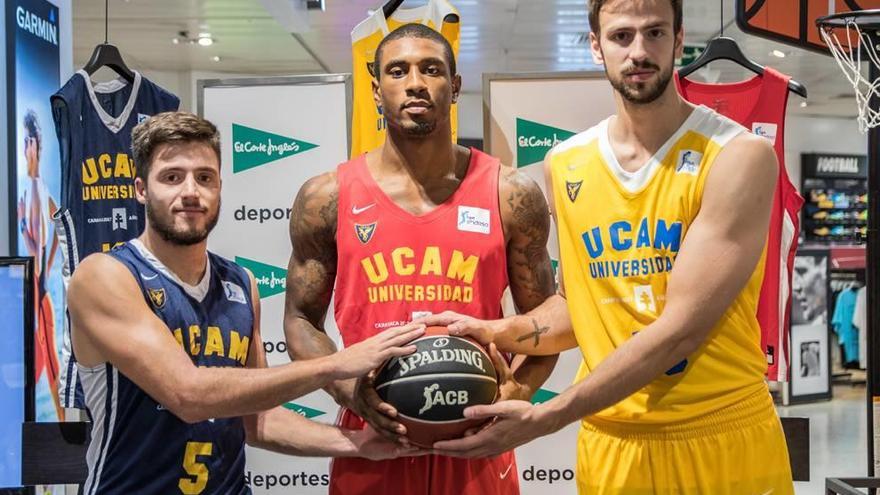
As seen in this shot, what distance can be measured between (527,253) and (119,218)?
6.71 ft

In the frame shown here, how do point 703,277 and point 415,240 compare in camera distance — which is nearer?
point 703,277

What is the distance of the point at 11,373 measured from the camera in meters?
3.65

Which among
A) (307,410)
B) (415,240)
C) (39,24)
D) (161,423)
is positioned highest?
(39,24)

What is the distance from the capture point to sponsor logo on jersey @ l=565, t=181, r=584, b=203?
2.49 m

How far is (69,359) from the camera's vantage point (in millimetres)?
3975

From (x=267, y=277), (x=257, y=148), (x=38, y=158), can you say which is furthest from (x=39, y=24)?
(x=267, y=277)

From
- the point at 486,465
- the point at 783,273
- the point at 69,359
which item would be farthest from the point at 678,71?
the point at 69,359

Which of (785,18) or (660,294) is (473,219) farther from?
(785,18)

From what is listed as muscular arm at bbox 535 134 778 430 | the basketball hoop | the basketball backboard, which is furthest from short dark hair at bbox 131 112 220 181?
the basketball backboard

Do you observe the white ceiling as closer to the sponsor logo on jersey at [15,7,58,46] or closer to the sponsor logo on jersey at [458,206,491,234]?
the sponsor logo on jersey at [15,7,58,46]

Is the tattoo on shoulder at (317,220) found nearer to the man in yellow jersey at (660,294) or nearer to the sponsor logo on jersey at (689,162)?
the man in yellow jersey at (660,294)

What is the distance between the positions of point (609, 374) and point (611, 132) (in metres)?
0.64

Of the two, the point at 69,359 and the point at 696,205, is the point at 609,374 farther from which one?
the point at 69,359

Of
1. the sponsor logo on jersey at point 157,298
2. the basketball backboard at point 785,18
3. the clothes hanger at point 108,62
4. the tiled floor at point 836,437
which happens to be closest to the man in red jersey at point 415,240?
the sponsor logo on jersey at point 157,298
